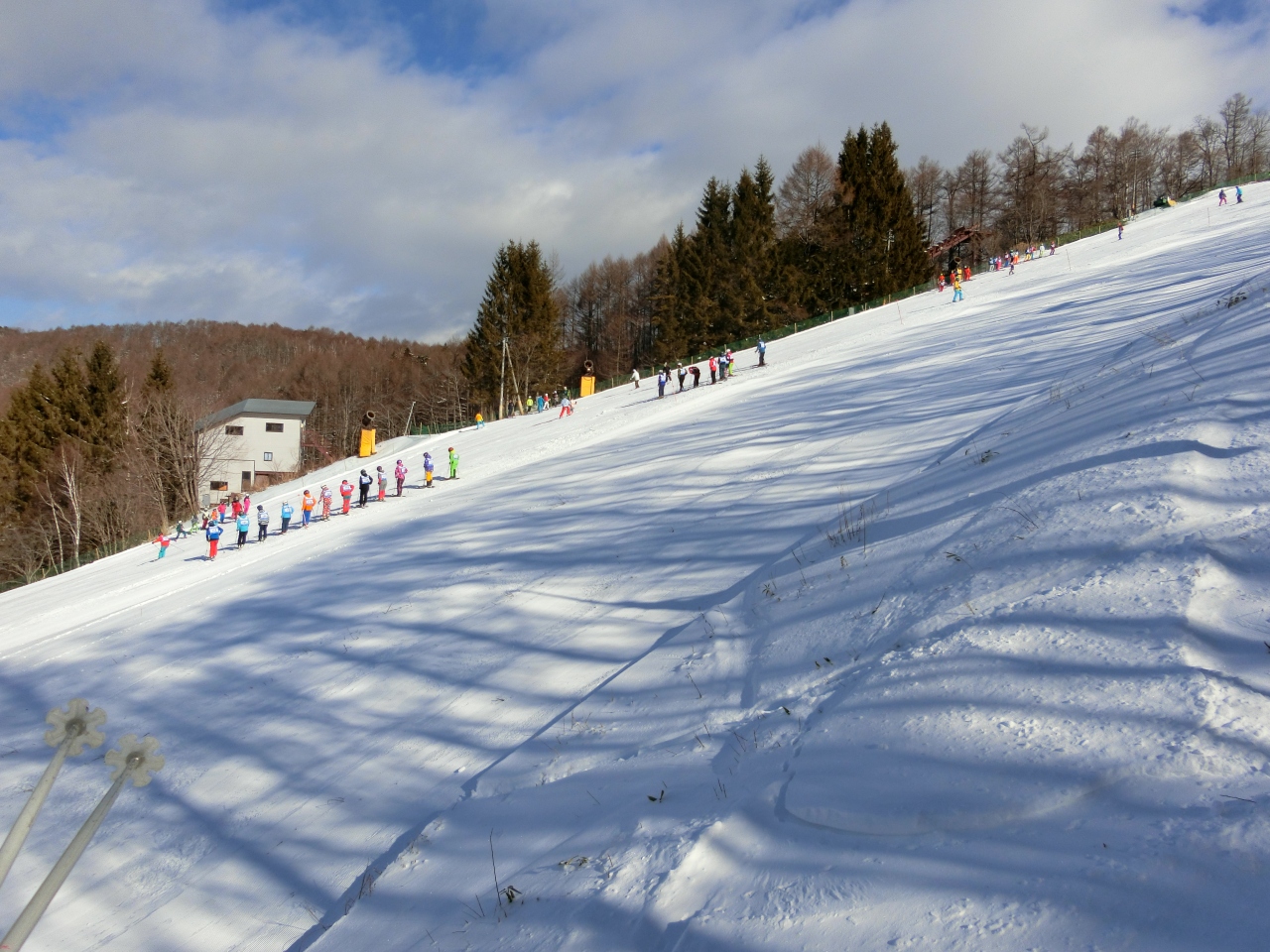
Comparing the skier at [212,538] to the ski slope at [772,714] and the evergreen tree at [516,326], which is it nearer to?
the ski slope at [772,714]

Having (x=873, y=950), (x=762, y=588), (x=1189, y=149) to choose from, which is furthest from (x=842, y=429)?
(x=1189, y=149)

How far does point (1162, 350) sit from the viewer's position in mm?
9164

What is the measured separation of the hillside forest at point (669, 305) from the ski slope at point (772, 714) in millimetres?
31912

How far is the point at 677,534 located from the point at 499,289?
55.0 m

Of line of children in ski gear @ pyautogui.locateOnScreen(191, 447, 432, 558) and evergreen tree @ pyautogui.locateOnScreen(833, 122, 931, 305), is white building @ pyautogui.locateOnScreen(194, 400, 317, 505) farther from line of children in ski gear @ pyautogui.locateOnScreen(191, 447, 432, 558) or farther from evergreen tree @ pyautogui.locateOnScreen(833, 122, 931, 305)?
evergreen tree @ pyautogui.locateOnScreen(833, 122, 931, 305)

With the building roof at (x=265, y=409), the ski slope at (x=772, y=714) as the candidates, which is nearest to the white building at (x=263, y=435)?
the building roof at (x=265, y=409)

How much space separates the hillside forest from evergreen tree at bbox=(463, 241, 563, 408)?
13 centimetres

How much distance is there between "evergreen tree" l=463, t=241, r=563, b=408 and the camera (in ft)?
197

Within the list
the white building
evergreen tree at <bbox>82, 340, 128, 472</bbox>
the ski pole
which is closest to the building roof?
the white building

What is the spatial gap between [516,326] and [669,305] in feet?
45.4

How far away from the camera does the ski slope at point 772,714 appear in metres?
2.88

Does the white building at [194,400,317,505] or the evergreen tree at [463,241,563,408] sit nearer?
the evergreen tree at [463,241,563,408]

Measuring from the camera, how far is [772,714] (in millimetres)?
4680

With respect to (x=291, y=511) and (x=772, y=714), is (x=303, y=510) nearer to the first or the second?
(x=291, y=511)
